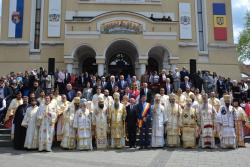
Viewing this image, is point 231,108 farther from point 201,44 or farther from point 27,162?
point 201,44

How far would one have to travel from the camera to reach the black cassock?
11516 millimetres

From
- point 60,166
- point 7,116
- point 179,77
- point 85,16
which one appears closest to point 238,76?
point 179,77

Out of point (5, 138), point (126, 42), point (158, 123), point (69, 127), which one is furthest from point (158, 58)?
point (5, 138)

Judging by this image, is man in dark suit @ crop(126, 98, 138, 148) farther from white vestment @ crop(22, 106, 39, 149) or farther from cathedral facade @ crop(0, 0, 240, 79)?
cathedral facade @ crop(0, 0, 240, 79)

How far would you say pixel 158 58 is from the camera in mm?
25969

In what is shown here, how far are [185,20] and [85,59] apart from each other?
9.19 metres

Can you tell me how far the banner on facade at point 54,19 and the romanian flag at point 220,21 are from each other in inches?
527

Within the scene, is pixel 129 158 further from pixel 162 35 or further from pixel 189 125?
pixel 162 35

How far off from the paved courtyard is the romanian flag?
56.9 ft

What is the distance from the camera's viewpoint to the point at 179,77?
16.5 m

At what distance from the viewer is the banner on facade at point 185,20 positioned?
26422 millimetres

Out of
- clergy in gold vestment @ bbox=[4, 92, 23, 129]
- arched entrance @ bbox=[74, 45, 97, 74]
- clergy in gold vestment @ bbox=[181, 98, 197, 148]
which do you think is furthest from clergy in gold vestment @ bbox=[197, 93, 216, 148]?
arched entrance @ bbox=[74, 45, 97, 74]

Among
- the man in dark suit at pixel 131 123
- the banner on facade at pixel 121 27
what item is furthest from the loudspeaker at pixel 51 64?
the man in dark suit at pixel 131 123

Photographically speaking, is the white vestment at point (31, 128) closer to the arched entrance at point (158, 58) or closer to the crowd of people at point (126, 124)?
the crowd of people at point (126, 124)
